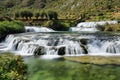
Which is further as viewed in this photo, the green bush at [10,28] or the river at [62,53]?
the green bush at [10,28]

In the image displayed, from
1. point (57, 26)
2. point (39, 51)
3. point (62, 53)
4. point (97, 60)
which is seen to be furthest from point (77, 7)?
point (97, 60)

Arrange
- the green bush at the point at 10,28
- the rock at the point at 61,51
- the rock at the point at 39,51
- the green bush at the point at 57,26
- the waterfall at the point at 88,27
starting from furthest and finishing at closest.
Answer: the green bush at the point at 57,26, the waterfall at the point at 88,27, the green bush at the point at 10,28, the rock at the point at 39,51, the rock at the point at 61,51

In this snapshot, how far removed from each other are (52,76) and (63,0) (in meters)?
148

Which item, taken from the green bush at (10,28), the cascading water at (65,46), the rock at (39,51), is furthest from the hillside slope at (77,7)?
the rock at (39,51)

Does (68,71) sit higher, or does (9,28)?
(9,28)

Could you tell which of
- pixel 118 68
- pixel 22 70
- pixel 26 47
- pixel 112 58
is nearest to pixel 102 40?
pixel 112 58

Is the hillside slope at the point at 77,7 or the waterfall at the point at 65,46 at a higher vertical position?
the hillside slope at the point at 77,7

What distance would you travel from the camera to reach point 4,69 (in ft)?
51.6

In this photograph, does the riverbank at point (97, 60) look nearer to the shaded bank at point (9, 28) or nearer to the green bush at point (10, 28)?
the shaded bank at point (9, 28)

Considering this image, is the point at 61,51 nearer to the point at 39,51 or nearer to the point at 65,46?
the point at 65,46

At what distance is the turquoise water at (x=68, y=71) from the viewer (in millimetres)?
22078

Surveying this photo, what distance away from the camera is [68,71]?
2434 centimetres

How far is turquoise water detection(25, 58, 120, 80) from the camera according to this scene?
22.1 metres

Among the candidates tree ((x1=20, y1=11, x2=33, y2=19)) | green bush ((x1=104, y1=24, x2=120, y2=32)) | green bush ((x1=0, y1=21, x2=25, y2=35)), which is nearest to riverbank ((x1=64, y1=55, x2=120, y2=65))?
green bush ((x1=0, y1=21, x2=25, y2=35))
